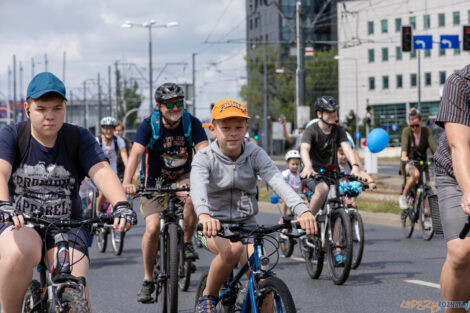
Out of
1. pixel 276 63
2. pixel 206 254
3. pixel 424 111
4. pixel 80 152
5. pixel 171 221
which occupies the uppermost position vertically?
pixel 276 63

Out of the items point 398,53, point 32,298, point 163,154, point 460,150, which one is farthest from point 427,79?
point 32,298

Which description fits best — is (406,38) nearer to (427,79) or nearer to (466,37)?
(466,37)

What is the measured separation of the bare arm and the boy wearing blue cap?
1.69 m

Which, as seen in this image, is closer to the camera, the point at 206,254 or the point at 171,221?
the point at 171,221

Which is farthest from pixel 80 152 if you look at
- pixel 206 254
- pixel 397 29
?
pixel 397 29

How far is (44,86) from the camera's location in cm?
424

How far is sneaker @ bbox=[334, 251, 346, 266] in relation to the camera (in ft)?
27.1

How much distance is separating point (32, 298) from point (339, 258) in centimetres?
463

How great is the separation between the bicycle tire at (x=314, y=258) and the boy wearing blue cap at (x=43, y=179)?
4.39 m

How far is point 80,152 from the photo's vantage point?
4578 millimetres

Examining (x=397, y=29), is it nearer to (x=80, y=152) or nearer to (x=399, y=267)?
(x=399, y=267)

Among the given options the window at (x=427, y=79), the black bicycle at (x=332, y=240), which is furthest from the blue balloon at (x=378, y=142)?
the window at (x=427, y=79)

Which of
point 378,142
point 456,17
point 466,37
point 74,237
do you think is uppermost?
point 456,17

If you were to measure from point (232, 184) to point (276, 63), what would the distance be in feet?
286
